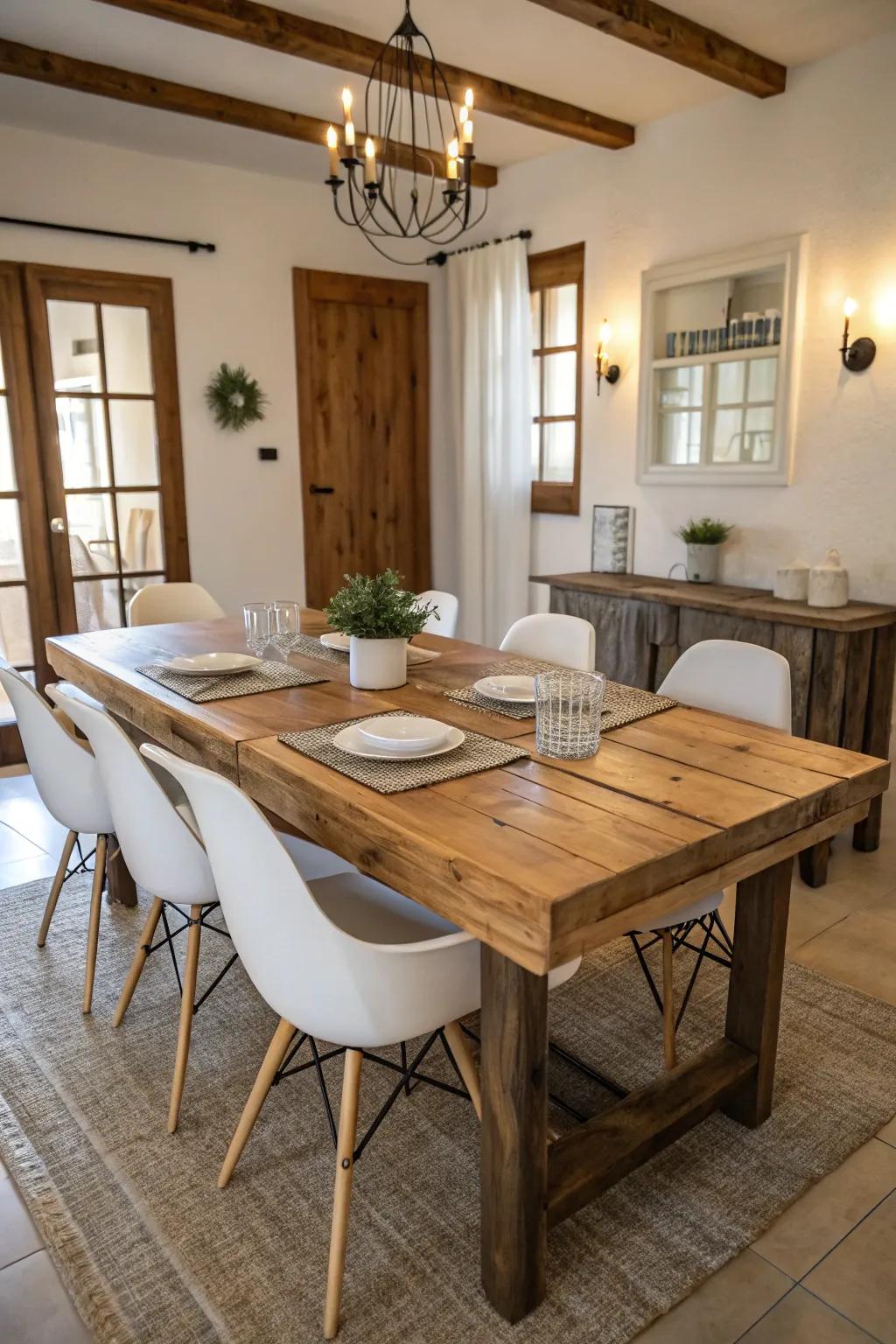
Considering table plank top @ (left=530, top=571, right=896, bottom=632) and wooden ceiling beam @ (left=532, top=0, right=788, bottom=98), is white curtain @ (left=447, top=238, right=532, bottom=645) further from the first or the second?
wooden ceiling beam @ (left=532, top=0, right=788, bottom=98)

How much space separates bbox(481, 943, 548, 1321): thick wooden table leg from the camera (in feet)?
4.71

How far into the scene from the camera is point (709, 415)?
3869mm

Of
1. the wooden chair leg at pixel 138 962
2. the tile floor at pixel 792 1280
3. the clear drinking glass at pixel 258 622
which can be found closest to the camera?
the tile floor at pixel 792 1280

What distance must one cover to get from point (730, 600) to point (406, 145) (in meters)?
2.48

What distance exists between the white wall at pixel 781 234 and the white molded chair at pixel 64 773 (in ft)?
8.62

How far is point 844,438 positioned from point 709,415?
0.62 metres

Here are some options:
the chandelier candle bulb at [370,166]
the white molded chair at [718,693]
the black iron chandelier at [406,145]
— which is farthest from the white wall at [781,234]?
the chandelier candle bulb at [370,166]

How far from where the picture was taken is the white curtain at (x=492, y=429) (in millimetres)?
4754

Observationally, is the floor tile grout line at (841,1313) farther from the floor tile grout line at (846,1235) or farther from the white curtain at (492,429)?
the white curtain at (492,429)

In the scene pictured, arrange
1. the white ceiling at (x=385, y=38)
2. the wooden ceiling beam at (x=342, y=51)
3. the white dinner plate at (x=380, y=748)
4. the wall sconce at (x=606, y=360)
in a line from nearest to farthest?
the white dinner plate at (x=380, y=748), the wooden ceiling beam at (x=342, y=51), the white ceiling at (x=385, y=38), the wall sconce at (x=606, y=360)

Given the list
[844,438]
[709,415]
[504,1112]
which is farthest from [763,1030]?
[709,415]

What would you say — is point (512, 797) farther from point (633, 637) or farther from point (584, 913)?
point (633, 637)

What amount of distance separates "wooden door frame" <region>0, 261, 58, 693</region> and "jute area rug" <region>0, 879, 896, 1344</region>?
7.16 feet

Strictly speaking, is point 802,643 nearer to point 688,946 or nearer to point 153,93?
point 688,946
